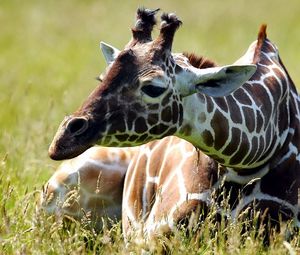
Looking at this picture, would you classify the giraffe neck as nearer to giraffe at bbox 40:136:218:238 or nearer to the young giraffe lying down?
the young giraffe lying down

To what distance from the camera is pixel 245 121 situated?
244 inches

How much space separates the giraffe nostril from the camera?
5.52 m

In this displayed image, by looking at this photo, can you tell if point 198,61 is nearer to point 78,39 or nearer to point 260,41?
point 260,41

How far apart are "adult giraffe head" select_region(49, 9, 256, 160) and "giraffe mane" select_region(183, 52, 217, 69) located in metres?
0.22

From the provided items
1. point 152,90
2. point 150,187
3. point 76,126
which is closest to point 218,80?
point 152,90

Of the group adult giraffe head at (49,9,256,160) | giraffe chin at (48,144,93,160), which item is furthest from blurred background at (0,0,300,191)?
giraffe chin at (48,144,93,160)

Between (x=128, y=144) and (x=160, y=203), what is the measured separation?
3.16ft

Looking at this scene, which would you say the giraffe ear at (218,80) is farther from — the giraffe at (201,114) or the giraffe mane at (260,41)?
the giraffe mane at (260,41)

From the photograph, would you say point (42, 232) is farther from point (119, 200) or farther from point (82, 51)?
point (82, 51)

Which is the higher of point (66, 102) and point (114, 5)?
point (114, 5)

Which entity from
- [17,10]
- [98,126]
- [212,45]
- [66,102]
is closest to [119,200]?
[98,126]

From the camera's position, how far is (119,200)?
301 inches

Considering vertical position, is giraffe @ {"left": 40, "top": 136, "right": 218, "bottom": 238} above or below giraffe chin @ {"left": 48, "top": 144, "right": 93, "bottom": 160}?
below

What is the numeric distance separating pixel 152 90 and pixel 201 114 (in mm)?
370
